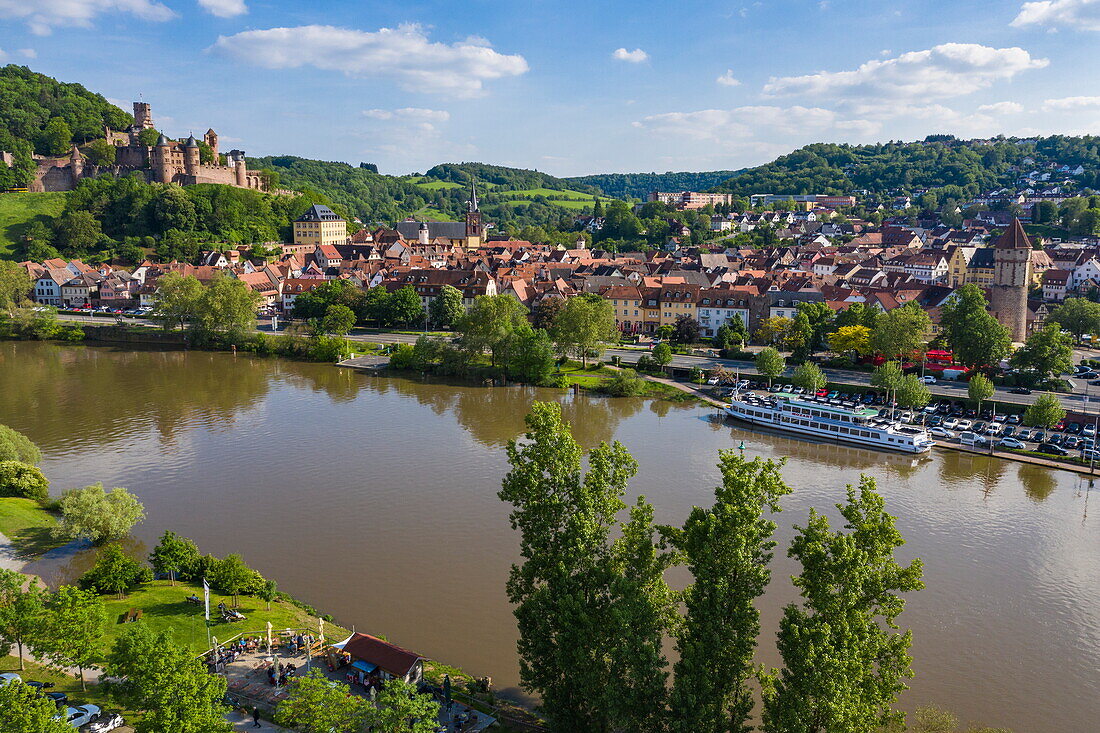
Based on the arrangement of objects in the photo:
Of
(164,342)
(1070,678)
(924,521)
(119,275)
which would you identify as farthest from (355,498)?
(119,275)

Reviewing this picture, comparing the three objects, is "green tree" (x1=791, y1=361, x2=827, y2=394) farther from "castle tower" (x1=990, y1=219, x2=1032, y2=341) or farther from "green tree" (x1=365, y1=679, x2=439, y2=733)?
"green tree" (x1=365, y1=679, x2=439, y2=733)

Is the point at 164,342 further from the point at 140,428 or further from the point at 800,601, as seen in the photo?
the point at 800,601

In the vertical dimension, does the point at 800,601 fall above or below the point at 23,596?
below

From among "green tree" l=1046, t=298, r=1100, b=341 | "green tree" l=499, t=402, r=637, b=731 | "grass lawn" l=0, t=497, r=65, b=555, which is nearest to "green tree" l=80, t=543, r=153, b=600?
"grass lawn" l=0, t=497, r=65, b=555

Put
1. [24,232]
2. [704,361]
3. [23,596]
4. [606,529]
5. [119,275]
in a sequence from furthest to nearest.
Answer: [24,232], [119,275], [704,361], [23,596], [606,529]

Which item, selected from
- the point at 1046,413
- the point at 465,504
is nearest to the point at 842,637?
the point at 465,504

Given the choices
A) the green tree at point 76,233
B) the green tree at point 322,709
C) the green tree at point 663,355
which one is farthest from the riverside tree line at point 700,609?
the green tree at point 76,233

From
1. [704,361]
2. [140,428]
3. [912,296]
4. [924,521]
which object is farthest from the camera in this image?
[912,296]
